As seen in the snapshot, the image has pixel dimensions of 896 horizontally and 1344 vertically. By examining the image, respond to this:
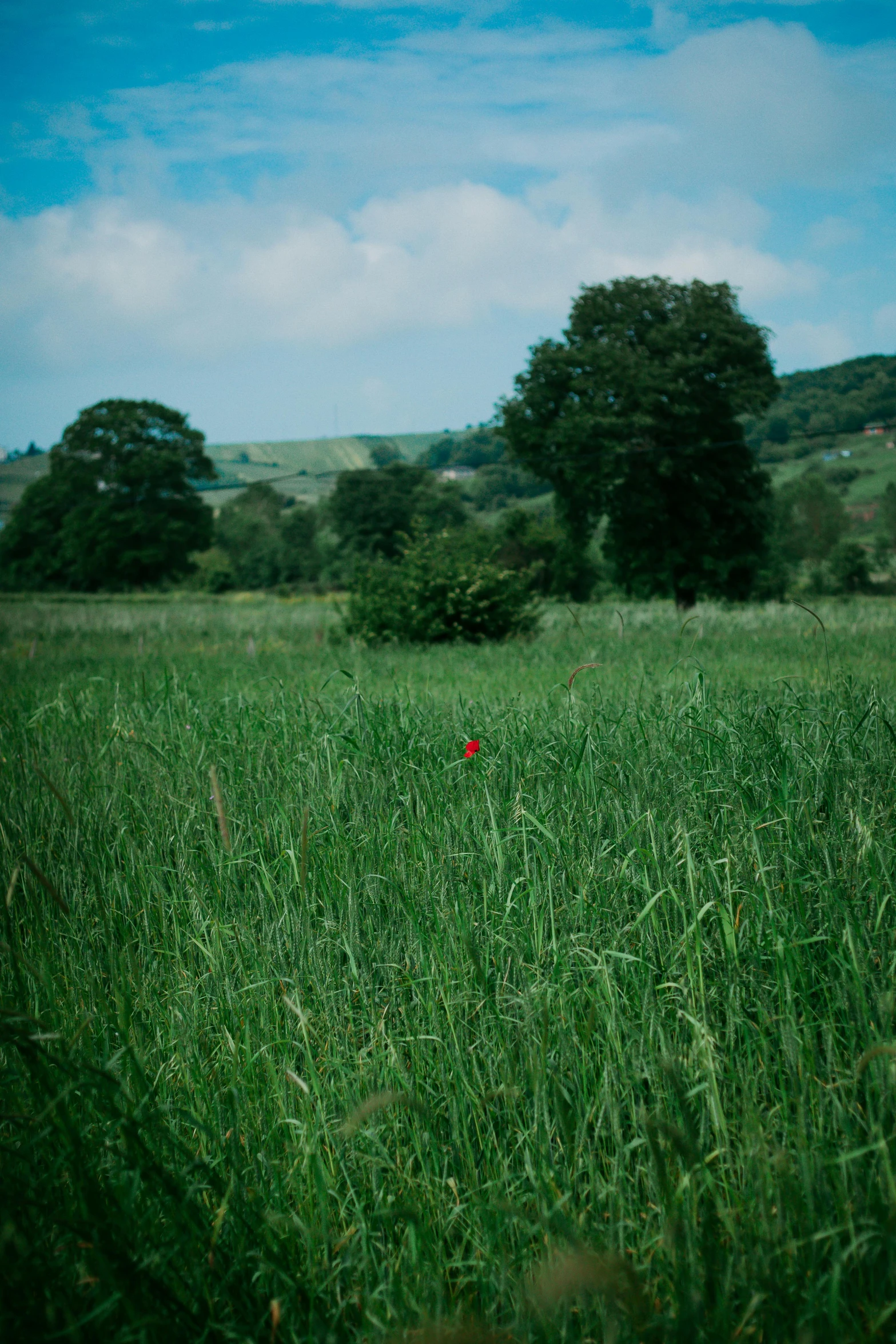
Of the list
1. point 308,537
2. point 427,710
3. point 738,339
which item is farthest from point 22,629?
point 308,537

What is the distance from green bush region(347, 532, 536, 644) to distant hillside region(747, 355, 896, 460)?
3612 centimetres

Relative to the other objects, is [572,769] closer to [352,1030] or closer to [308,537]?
[352,1030]

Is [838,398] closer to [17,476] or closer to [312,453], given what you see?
[17,476]

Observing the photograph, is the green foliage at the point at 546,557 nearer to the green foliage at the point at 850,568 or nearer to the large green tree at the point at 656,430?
the large green tree at the point at 656,430

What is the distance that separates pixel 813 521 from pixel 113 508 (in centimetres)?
5327

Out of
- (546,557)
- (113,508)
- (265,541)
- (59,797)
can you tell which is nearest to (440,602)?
(59,797)

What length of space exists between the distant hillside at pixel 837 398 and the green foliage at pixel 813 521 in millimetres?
5697

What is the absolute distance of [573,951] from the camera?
204 cm

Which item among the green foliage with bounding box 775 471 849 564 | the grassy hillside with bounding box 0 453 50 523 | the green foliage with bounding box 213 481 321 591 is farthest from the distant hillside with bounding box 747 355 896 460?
the grassy hillside with bounding box 0 453 50 523

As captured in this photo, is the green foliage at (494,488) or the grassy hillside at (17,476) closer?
A: the grassy hillside at (17,476)

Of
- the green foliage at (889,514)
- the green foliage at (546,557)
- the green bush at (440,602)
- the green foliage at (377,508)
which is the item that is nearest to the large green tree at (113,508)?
the green foliage at (377,508)

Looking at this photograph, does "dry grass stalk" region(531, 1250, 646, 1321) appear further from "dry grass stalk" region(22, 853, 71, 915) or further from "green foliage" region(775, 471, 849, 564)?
"green foliage" region(775, 471, 849, 564)

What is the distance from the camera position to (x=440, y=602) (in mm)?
15102

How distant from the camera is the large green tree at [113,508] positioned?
5091 centimetres
